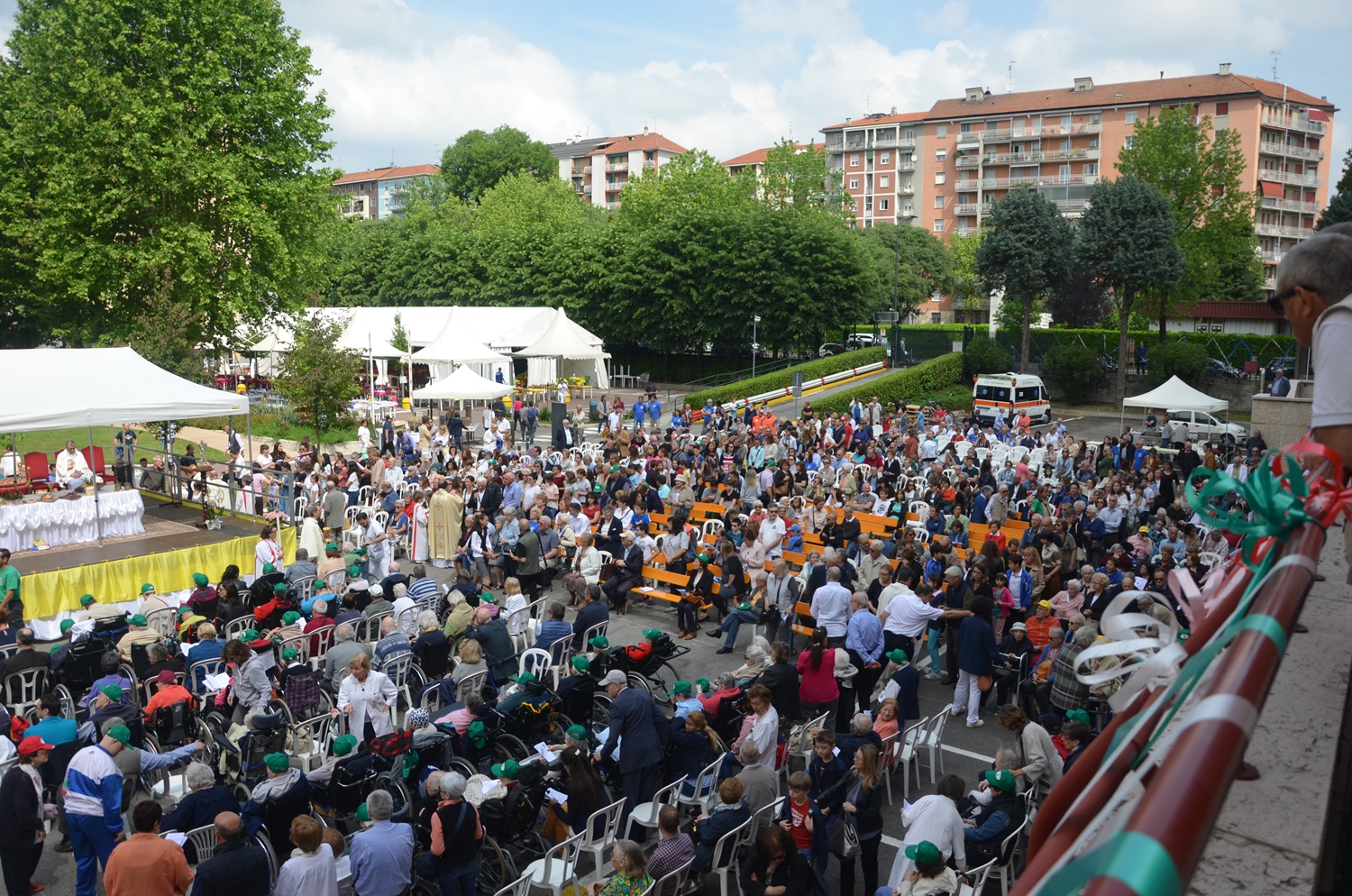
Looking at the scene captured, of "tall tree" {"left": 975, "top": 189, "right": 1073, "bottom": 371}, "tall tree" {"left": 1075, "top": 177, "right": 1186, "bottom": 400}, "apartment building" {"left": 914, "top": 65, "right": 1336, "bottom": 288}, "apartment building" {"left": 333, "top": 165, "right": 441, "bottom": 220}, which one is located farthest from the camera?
"apartment building" {"left": 333, "top": 165, "right": 441, "bottom": 220}

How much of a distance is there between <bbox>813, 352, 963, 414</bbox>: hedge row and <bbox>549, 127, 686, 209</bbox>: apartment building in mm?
69158

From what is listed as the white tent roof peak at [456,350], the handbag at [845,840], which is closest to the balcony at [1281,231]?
the white tent roof peak at [456,350]

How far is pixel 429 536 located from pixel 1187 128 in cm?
4242

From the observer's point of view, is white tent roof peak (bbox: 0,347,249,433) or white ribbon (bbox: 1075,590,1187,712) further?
white tent roof peak (bbox: 0,347,249,433)

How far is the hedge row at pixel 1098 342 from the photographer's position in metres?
43.1

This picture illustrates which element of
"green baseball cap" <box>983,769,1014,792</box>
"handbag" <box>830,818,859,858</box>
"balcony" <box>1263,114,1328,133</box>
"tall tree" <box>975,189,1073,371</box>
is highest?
"balcony" <box>1263,114,1328,133</box>

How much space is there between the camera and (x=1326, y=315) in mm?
1769

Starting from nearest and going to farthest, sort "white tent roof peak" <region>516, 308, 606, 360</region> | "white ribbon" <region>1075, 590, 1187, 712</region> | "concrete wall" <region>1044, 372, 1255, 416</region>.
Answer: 1. "white ribbon" <region>1075, 590, 1187, 712</region>
2. "white tent roof peak" <region>516, 308, 606, 360</region>
3. "concrete wall" <region>1044, 372, 1255, 416</region>

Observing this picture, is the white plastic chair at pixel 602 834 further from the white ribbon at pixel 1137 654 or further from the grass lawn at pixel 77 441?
the grass lawn at pixel 77 441

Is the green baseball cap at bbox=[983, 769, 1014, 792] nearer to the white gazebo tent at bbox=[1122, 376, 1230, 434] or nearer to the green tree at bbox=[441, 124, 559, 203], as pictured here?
the white gazebo tent at bbox=[1122, 376, 1230, 434]

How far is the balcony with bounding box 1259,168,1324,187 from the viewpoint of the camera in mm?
75375

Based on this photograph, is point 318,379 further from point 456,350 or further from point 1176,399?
point 1176,399

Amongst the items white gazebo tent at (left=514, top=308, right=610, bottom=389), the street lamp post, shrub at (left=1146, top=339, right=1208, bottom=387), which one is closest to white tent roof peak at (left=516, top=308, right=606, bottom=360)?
white gazebo tent at (left=514, top=308, right=610, bottom=389)

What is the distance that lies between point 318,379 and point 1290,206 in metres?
78.9
